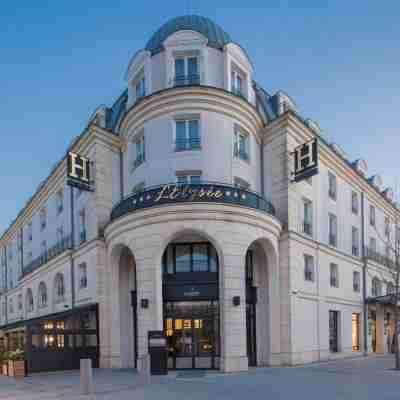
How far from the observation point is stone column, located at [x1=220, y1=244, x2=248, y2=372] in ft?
54.2

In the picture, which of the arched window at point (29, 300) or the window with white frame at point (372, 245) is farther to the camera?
the arched window at point (29, 300)

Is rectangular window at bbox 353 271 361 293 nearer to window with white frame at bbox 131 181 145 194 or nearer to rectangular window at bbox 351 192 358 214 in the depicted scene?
rectangular window at bbox 351 192 358 214

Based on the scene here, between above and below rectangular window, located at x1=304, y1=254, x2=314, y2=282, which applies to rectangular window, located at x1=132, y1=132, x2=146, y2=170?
above

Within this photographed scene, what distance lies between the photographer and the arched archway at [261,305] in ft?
63.6

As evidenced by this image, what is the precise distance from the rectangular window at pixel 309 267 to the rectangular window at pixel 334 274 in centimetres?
311

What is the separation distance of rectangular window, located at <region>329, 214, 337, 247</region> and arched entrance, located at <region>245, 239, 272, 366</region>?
7.49 metres

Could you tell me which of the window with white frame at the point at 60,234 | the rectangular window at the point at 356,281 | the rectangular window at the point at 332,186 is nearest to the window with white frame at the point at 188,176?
the rectangular window at the point at 332,186

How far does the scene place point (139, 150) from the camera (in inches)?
827

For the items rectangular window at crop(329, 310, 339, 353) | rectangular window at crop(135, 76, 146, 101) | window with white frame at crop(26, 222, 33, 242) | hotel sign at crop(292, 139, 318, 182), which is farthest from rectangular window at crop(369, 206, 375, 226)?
window with white frame at crop(26, 222, 33, 242)

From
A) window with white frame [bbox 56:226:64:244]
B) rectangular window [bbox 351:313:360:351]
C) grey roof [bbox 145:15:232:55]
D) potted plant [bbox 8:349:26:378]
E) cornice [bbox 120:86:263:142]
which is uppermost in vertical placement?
grey roof [bbox 145:15:232:55]

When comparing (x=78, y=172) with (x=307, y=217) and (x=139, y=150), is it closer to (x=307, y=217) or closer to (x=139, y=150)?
(x=139, y=150)

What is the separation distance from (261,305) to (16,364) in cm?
1126

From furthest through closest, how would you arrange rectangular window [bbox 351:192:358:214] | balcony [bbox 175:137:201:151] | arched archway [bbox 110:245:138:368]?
rectangular window [bbox 351:192:358:214] → arched archway [bbox 110:245:138:368] → balcony [bbox 175:137:201:151]

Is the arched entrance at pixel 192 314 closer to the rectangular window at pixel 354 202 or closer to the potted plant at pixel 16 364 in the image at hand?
the potted plant at pixel 16 364
